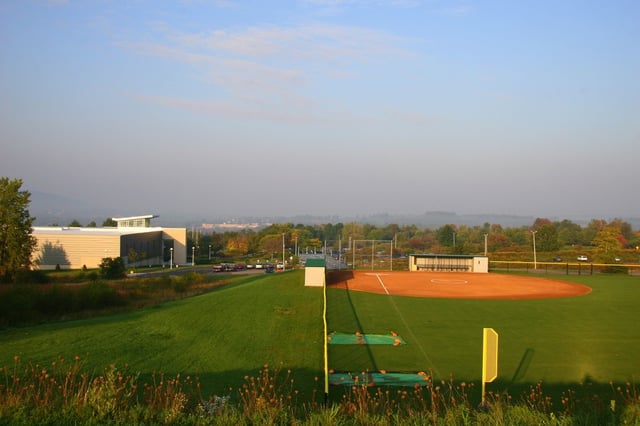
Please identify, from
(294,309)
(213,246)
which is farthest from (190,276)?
(213,246)

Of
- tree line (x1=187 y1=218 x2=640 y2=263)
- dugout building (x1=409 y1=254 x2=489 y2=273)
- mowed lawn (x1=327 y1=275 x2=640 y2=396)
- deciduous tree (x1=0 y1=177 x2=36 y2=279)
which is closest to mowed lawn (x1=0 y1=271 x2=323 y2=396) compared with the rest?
mowed lawn (x1=327 y1=275 x2=640 y2=396)

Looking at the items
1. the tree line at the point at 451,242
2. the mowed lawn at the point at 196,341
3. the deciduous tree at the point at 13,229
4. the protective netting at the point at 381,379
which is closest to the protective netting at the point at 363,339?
the mowed lawn at the point at 196,341

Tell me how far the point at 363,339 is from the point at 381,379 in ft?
16.2

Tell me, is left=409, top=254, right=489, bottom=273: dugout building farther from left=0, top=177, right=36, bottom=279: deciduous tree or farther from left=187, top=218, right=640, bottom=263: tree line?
left=0, top=177, right=36, bottom=279: deciduous tree

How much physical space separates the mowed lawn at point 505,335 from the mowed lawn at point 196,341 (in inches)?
50.5

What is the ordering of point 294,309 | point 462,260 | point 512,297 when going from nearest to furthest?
point 294,309, point 512,297, point 462,260

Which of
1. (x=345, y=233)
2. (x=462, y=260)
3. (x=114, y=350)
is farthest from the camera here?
(x=345, y=233)

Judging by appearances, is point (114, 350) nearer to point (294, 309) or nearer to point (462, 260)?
point (294, 309)

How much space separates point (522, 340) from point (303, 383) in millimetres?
8927

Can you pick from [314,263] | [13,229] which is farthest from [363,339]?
[13,229]

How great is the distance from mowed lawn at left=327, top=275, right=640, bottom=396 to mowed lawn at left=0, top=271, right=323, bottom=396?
4.20ft

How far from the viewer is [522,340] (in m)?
18.7

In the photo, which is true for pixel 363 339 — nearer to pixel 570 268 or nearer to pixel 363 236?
pixel 570 268

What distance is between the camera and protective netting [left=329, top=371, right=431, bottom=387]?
13336 millimetres
